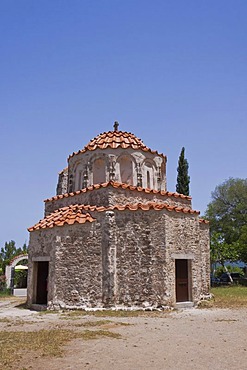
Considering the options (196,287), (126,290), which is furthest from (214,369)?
(196,287)

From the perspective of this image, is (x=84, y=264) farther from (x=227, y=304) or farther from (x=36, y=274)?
(x=227, y=304)

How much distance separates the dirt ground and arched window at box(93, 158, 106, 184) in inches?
270

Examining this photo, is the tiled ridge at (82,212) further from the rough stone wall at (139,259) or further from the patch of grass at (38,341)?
the patch of grass at (38,341)

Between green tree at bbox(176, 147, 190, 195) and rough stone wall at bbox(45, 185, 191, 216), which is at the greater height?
green tree at bbox(176, 147, 190, 195)

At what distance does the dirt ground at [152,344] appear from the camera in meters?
5.91

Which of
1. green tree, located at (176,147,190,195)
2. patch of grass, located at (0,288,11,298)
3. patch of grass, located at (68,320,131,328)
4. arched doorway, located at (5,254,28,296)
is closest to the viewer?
patch of grass, located at (68,320,131,328)

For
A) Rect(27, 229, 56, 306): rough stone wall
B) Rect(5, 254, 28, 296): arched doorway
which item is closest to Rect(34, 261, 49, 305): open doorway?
Rect(27, 229, 56, 306): rough stone wall

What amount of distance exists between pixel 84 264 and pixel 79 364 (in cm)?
718

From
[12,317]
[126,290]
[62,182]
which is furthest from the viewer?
[62,182]

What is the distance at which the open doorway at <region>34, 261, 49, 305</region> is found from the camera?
14.8 m

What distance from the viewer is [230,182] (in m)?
37.3

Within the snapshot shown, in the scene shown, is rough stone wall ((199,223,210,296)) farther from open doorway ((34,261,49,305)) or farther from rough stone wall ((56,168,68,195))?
rough stone wall ((56,168,68,195))

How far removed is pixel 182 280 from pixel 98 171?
21.2ft

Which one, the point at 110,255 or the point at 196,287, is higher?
the point at 110,255
